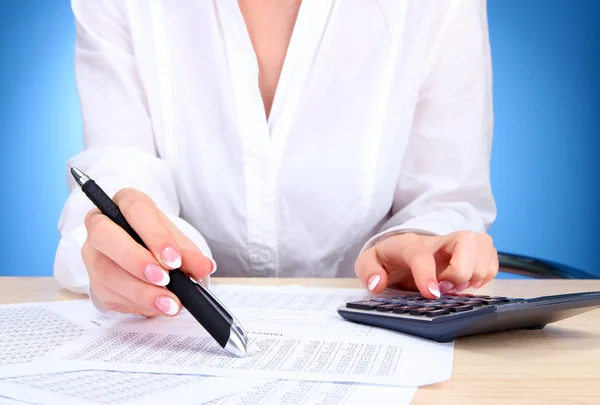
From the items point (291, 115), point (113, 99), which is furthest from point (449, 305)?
point (113, 99)

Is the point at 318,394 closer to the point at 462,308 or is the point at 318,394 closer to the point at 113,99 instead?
the point at 462,308

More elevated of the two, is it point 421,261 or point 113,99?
point 113,99

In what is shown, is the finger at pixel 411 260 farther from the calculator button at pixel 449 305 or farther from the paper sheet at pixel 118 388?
the paper sheet at pixel 118 388

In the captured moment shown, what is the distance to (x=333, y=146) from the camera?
92cm

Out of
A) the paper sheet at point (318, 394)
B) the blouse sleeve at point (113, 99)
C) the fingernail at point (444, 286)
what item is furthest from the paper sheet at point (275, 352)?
the blouse sleeve at point (113, 99)

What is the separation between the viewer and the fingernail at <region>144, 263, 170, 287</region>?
1.62ft

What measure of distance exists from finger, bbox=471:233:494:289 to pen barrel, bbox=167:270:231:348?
10.3 inches

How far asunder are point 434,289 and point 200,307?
20 cm

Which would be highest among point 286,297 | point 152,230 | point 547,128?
point 152,230

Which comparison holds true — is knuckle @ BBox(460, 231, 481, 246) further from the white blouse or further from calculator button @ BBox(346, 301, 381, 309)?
the white blouse

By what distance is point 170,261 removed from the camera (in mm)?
489

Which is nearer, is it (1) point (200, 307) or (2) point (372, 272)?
(1) point (200, 307)

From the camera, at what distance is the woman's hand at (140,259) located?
497 millimetres

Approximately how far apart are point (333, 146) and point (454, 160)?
0.17m
